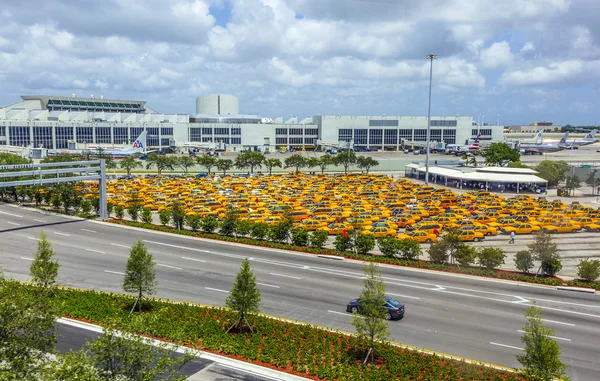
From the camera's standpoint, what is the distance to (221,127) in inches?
5448

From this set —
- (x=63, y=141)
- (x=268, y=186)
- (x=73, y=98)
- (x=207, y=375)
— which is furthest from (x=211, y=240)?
(x=73, y=98)

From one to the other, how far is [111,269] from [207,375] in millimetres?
15338

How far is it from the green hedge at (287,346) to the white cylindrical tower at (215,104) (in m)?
139

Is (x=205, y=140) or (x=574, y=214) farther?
(x=205, y=140)

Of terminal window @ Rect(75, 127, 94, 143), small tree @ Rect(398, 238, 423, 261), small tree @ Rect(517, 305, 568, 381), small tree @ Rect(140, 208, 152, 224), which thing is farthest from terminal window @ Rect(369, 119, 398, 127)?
small tree @ Rect(517, 305, 568, 381)

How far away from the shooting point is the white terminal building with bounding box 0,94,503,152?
392ft

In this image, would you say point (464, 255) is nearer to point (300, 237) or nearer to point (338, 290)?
point (338, 290)

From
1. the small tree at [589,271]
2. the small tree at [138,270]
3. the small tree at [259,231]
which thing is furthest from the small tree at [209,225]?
the small tree at [589,271]

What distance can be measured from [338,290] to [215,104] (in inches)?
5450

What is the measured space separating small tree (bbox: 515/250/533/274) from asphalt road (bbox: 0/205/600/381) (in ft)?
7.93

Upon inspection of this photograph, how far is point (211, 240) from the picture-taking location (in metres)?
37.2

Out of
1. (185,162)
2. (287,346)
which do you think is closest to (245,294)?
(287,346)

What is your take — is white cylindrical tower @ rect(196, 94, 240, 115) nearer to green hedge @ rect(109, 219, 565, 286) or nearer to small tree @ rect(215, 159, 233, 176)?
small tree @ rect(215, 159, 233, 176)

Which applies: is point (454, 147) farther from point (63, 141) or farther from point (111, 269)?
point (111, 269)
